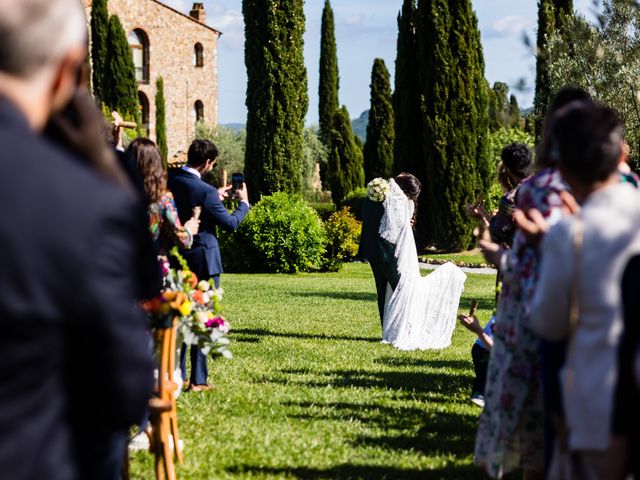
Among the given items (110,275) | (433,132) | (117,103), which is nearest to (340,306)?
(110,275)

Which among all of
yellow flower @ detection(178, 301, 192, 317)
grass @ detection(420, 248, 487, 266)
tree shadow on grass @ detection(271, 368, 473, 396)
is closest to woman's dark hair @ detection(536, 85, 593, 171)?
yellow flower @ detection(178, 301, 192, 317)

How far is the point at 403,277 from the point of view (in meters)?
11.7

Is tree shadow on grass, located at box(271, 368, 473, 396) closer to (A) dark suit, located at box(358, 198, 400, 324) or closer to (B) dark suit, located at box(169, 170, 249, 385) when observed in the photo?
(B) dark suit, located at box(169, 170, 249, 385)

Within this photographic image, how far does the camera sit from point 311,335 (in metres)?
12.8

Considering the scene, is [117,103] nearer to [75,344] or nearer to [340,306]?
[340,306]

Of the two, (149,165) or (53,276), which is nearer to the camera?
(53,276)

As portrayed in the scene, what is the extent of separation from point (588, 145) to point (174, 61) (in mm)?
58963

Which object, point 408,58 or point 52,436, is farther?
point 408,58

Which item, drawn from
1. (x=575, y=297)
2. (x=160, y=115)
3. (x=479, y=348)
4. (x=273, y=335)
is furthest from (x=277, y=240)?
(x=160, y=115)

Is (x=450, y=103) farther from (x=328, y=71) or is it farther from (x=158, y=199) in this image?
(x=158, y=199)

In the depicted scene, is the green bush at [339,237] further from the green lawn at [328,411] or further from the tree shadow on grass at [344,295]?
the green lawn at [328,411]

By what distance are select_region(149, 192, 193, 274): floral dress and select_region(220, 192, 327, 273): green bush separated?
19699 mm

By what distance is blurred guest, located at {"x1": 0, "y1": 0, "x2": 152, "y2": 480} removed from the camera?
1.84 meters

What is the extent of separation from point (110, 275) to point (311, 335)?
35.8ft
